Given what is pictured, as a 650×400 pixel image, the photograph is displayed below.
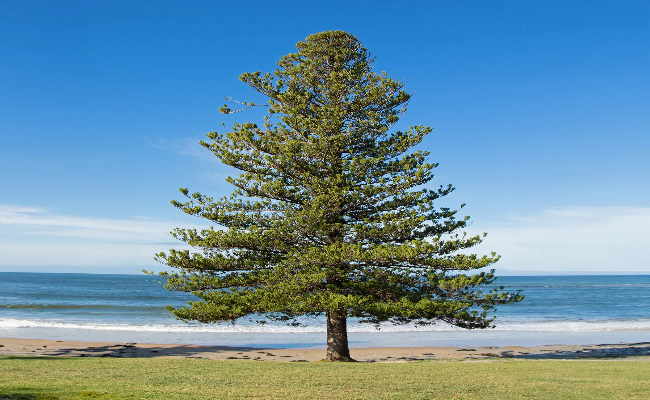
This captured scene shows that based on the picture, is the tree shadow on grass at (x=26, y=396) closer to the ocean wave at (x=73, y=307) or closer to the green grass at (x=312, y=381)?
the green grass at (x=312, y=381)

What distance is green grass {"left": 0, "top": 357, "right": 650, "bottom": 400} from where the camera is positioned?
694 centimetres

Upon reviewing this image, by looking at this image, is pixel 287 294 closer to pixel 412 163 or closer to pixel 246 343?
pixel 412 163

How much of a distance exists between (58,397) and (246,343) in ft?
56.2

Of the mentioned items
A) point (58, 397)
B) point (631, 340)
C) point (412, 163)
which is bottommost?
point (631, 340)

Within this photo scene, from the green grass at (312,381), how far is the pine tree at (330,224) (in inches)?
89.1

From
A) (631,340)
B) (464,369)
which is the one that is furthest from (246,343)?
(631,340)

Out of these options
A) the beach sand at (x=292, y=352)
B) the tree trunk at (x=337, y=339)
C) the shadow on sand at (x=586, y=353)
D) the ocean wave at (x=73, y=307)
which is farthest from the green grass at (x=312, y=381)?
the ocean wave at (x=73, y=307)

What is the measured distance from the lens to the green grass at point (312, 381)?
6.94m

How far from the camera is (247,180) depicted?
14.9m

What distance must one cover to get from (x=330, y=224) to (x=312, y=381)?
5777 millimetres

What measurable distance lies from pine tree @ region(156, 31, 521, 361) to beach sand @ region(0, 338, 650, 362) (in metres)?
3.60

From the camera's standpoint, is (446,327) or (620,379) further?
(446,327)

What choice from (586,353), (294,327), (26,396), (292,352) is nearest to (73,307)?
(294,327)

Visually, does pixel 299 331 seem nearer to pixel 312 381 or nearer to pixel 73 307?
pixel 312 381
